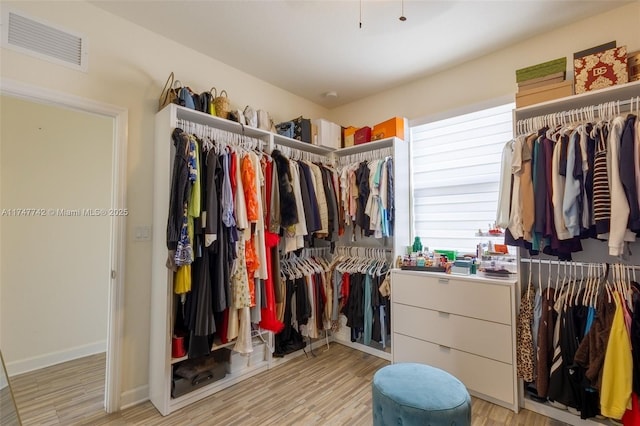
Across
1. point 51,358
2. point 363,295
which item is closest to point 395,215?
point 363,295

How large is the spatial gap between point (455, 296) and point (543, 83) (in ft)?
5.37

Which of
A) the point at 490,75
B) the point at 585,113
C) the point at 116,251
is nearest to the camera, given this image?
the point at 585,113

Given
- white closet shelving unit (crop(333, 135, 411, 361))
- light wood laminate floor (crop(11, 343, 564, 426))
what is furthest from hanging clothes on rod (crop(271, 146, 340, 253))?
light wood laminate floor (crop(11, 343, 564, 426))

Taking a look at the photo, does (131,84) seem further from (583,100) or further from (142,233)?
(583,100)

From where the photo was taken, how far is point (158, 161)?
2.20 metres

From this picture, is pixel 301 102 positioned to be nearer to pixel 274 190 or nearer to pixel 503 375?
pixel 274 190

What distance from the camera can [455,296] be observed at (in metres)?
2.21

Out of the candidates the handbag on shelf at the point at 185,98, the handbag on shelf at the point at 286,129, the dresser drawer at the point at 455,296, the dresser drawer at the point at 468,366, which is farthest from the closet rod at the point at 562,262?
the handbag on shelf at the point at 185,98

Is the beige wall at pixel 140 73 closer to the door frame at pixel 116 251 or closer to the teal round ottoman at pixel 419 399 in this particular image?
the door frame at pixel 116 251

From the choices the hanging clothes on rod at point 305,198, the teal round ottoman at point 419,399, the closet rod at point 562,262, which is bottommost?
the teal round ottoman at point 419,399

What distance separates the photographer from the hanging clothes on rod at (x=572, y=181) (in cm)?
163

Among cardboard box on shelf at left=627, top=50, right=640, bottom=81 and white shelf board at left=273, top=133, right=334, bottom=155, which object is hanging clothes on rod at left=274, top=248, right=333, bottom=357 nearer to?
white shelf board at left=273, top=133, right=334, bottom=155

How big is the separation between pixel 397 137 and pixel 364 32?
0.97 meters

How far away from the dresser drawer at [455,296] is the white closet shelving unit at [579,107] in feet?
0.69
